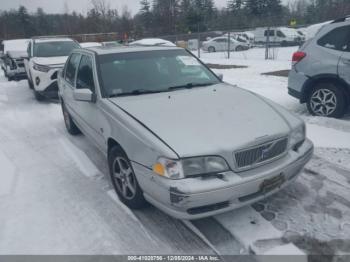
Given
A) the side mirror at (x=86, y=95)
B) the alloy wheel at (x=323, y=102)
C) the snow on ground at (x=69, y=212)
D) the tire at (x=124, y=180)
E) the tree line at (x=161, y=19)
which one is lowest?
the snow on ground at (x=69, y=212)

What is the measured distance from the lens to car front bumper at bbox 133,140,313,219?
2.64 meters

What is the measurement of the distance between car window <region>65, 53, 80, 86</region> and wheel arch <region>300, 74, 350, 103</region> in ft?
13.6

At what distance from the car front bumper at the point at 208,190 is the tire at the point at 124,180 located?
242 mm

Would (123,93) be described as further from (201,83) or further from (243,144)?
(243,144)

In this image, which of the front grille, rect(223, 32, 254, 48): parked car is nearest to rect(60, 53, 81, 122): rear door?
the front grille

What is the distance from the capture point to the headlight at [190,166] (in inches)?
106

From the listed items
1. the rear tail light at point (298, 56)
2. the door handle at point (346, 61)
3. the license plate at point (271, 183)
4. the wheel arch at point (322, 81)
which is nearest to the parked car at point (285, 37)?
the rear tail light at point (298, 56)

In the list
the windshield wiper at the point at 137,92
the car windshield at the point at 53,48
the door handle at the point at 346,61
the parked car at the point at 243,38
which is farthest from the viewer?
the parked car at the point at 243,38

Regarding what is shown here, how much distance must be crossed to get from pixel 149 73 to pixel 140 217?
1855 millimetres

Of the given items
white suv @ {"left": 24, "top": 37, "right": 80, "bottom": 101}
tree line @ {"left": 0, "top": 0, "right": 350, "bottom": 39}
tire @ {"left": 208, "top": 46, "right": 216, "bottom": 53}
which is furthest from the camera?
tree line @ {"left": 0, "top": 0, "right": 350, "bottom": 39}

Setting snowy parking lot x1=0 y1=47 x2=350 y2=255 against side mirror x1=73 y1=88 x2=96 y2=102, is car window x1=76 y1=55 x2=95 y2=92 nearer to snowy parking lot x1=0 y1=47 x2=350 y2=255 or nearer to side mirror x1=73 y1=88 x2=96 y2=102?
side mirror x1=73 y1=88 x2=96 y2=102

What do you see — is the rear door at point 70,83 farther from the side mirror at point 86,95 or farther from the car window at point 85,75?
the side mirror at point 86,95

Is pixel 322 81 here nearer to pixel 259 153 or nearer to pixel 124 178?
pixel 259 153

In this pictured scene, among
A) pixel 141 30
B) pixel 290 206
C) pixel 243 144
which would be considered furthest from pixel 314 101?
pixel 141 30
